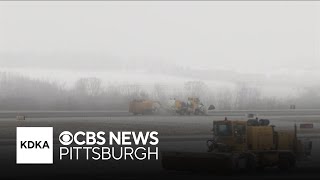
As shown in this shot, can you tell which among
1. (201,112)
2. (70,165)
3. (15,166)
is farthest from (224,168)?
(201,112)

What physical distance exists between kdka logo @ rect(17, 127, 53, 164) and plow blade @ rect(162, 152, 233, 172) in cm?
688

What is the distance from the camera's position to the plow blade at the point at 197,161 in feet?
79.5

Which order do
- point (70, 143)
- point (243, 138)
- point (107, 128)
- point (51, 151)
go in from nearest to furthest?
1. point (243, 138)
2. point (51, 151)
3. point (70, 143)
4. point (107, 128)

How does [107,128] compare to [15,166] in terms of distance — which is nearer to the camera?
[15,166]

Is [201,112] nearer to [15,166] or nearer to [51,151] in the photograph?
[51,151]

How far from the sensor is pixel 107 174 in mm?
23906

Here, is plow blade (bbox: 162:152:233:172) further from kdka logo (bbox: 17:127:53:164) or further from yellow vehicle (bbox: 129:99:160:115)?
yellow vehicle (bbox: 129:99:160:115)

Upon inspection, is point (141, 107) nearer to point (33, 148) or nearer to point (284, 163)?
point (33, 148)

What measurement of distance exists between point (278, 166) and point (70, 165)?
10054 millimetres

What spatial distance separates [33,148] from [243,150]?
39.8ft

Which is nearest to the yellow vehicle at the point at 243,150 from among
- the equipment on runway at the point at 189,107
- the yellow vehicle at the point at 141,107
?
the equipment on runway at the point at 189,107

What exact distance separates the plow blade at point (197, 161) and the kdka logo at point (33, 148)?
6.88 metres

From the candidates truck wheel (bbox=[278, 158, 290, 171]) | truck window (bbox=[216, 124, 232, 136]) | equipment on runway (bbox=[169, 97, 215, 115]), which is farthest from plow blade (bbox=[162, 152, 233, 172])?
equipment on runway (bbox=[169, 97, 215, 115])

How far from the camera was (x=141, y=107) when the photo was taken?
251ft
